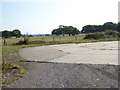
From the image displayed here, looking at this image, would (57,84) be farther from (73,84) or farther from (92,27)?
(92,27)

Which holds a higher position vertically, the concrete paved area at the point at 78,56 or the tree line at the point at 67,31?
the tree line at the point at 67,31

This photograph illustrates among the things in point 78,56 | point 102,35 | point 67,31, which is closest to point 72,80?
point 78,56

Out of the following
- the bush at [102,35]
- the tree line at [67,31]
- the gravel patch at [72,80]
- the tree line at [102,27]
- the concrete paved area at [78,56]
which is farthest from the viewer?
the tree line at [67,31]

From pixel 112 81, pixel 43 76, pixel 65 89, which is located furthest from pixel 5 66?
pixel 112 81

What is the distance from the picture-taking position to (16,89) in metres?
4.22

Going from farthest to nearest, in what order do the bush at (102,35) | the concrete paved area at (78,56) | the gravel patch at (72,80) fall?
the bush at (102,35)
the concrete paved area at (78,56)
the gravel patch at (72,80)

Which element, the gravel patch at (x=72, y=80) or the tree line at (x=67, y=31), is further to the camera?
the tree line at (x=67, y=31)

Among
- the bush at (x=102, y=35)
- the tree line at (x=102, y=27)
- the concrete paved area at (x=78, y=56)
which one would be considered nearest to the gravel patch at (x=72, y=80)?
the concrete paved area at (x=78, y=56)

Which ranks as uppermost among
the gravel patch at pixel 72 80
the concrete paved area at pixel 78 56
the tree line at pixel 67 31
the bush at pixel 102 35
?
the tree line at pixel 67 31

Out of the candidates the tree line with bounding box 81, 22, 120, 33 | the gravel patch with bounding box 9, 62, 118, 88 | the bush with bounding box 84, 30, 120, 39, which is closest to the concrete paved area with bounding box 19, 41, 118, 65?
the gravel patch with bounding box 9, 62, 118, 88

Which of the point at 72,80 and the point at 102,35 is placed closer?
the point at 72,80

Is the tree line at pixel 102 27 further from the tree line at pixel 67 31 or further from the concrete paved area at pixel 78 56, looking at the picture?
the concrete paved area at pixel 78 56

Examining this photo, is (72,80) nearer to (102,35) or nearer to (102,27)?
(102,35)

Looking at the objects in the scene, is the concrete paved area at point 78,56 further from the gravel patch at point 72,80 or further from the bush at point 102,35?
the bush at point 102,35
